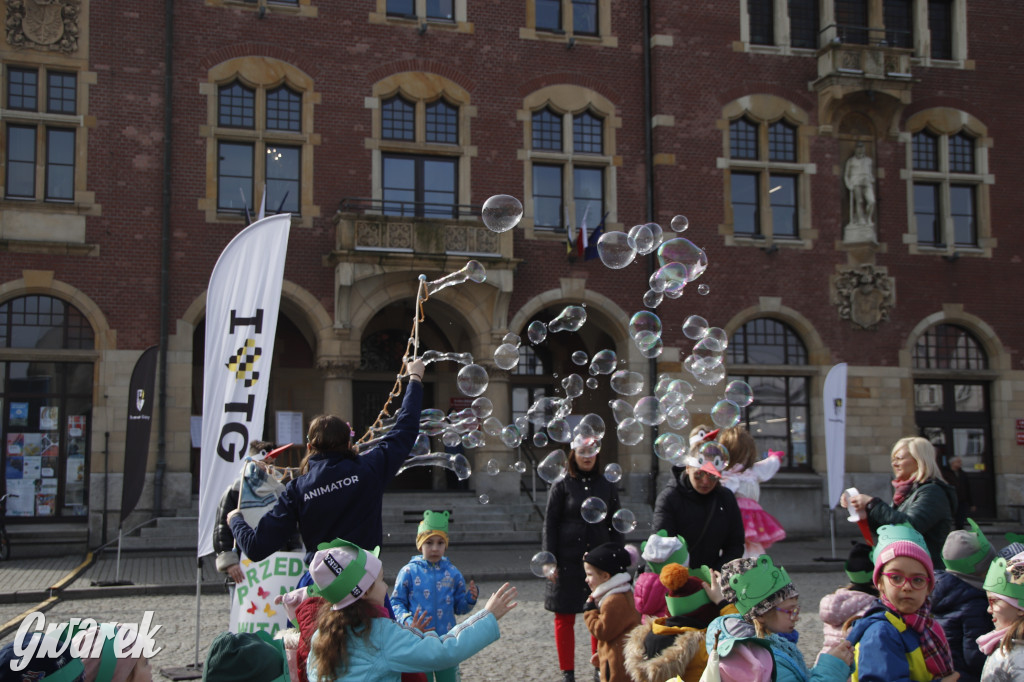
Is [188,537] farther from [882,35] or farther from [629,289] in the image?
[882,35]

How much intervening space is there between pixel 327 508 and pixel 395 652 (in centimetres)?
151

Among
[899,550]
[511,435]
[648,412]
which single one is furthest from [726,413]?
[899,550]

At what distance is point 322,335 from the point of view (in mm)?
20062

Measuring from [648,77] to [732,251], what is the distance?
4.17 metres

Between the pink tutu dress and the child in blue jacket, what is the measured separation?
2.16 m

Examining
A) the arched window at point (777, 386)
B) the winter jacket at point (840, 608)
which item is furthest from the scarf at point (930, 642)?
the arched window at point (777, 386)

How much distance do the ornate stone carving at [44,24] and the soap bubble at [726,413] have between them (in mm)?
15186

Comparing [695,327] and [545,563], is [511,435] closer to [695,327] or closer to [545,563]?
[545,563]

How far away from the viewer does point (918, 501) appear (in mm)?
6102

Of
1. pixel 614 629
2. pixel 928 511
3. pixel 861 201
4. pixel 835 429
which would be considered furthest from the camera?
pixel 861 201

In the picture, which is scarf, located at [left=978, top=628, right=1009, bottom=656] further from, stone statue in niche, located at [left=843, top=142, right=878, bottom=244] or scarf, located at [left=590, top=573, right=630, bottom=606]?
stone statue in niche, located at [left=843, top=142, right=878, bottom=244]

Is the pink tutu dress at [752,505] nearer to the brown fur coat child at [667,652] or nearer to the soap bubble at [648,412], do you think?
the soap bubble at [648,412]

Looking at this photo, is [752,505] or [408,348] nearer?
[408,348]

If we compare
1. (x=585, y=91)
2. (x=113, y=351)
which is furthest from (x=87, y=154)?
(x=585, y=91)
